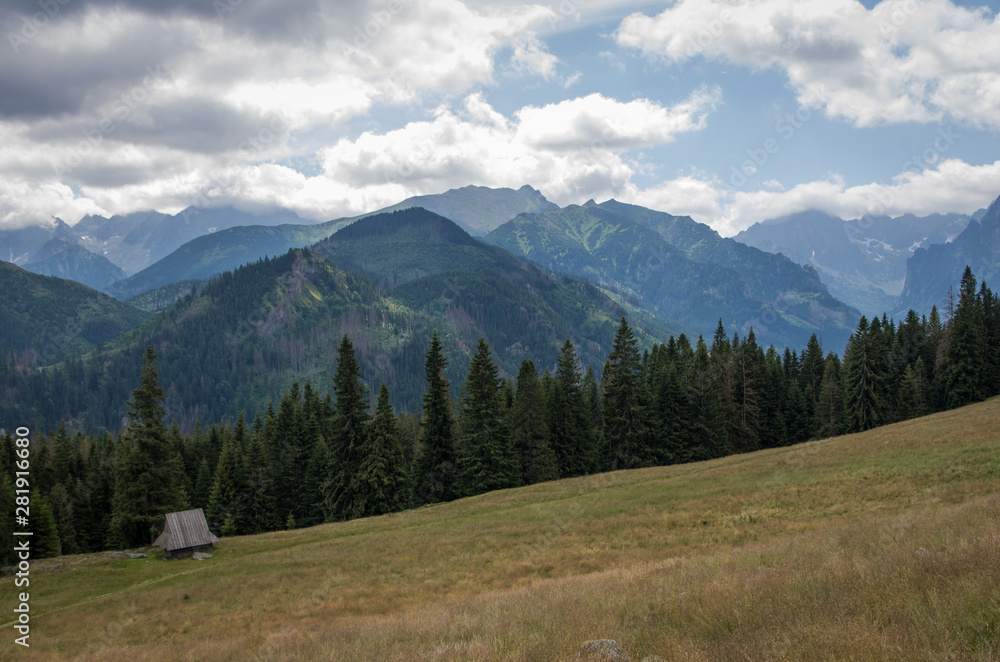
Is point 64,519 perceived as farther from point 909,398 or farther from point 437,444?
point 909,398

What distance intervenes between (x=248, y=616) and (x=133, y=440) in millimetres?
33387

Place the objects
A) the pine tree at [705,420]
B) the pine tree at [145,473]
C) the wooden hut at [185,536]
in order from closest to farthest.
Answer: the wooden hut at [185,536]
the pine tree at [145,473]
the pine tree at [705,420]

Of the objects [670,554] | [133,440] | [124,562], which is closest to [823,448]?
[670,554]

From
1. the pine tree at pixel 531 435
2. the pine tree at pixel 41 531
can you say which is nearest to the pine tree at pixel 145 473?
the pine tree at pixel 41 531

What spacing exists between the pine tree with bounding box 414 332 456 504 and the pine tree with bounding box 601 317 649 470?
19.1 m

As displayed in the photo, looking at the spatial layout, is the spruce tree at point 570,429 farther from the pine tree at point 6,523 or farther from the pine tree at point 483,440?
the pine tree at point 6,523

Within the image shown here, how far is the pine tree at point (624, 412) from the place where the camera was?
6306cm

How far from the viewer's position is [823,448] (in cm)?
4303

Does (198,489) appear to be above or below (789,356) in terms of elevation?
below

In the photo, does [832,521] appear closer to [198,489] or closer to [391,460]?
[391,460]

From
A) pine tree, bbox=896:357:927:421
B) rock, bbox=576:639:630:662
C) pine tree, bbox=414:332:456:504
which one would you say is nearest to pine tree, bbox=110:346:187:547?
pine tree, bbox=414:332:456:504

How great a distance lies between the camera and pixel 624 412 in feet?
209

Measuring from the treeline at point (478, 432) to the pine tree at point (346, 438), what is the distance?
161mm

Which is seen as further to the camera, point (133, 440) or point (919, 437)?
point (133, 440)
